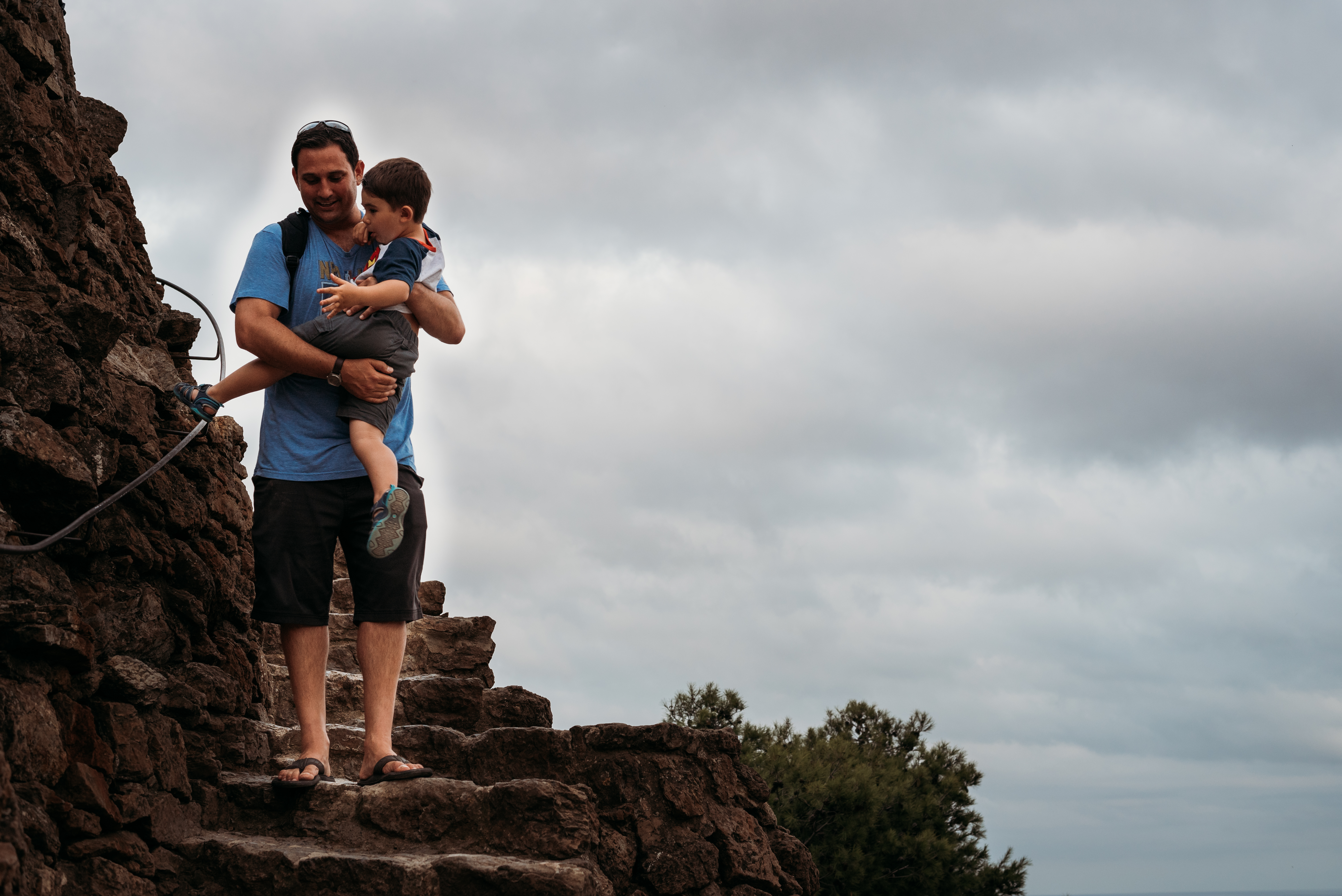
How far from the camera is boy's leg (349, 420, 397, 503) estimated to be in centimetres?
332

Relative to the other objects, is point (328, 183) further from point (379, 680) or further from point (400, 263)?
point (379, 680)

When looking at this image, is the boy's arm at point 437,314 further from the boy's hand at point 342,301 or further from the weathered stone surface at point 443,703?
the weathered stone surface at point 443,703

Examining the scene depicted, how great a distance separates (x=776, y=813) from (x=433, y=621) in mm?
6664

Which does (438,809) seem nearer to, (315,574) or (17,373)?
(315,574)

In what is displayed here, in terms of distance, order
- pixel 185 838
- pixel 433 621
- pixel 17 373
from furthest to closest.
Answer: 1. pixel 433 621
2. pixel 185 838
3. pixel 17 373

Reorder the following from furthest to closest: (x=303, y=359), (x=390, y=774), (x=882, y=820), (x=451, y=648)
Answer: (x=882, y=820) < (x=451, y=648) < (x=303, y=359) < (x=390, y=774)

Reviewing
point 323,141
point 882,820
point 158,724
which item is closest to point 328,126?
point 323,141

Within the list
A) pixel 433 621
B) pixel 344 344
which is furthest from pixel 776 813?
pixel 344 344

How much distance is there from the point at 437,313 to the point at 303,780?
1.49 metres

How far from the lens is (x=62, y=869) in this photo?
273cm

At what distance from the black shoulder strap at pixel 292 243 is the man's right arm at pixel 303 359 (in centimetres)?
22

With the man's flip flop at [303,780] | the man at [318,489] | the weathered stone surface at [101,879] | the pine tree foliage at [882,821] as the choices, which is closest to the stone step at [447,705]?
the man at [318,489]

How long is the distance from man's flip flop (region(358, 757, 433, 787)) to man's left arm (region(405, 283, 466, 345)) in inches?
52.7

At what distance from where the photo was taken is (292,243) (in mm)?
3625
